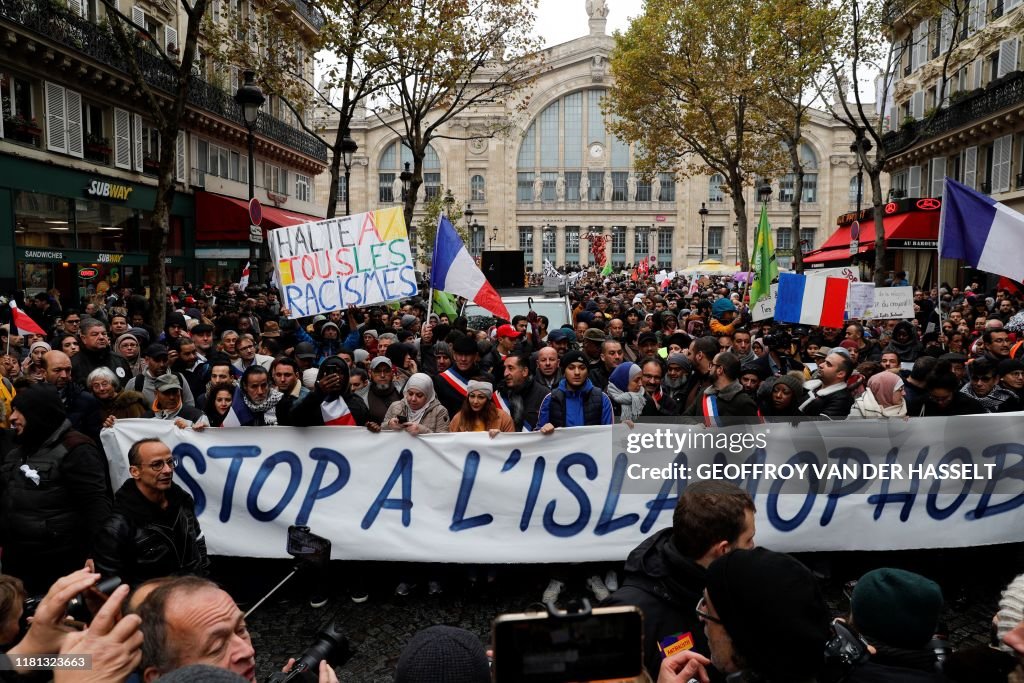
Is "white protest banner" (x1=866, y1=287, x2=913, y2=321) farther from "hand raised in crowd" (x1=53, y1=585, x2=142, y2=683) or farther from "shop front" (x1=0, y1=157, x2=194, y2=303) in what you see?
"shop front" (x1=0, y1=157, x2=194, y2=303)

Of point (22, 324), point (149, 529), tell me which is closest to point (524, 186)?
point (22, 324)

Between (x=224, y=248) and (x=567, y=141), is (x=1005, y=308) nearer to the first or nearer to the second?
(x=224, y=248)

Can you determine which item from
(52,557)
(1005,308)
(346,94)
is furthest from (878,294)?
(346,94)

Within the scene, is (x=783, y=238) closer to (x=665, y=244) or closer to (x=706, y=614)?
(x=665, y=244)

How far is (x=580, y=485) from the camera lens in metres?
5.15

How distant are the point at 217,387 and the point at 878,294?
882cm

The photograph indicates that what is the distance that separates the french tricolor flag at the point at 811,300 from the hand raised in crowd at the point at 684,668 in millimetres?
8876

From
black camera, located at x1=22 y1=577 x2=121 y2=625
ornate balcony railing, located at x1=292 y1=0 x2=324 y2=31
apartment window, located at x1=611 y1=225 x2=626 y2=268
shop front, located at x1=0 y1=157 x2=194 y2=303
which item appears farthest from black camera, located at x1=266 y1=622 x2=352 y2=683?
apartment window, located at x1=611 y1=225 x2=626 y2=268

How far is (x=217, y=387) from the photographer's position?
20.9ft

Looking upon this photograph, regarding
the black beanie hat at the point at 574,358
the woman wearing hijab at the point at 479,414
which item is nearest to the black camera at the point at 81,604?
the woman wearing hijab at the point at 479,414

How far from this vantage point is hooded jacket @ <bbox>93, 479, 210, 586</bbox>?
3.56 meters

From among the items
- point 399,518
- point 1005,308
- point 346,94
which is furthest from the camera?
point 346,94

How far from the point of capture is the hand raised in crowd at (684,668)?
2.24m

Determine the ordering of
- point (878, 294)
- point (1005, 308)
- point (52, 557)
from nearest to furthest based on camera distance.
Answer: point (52, 557) → point (878, 294) → point (1005, 308)
